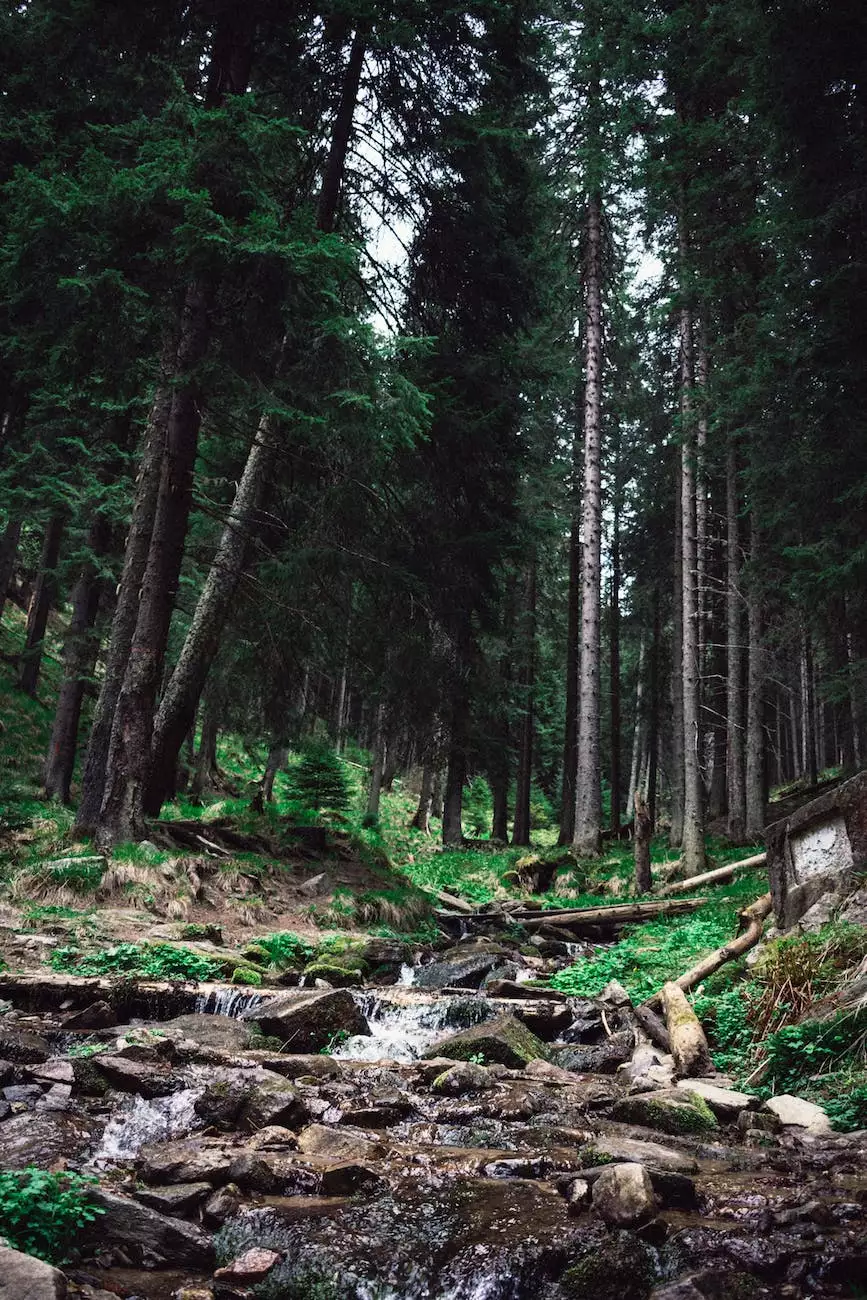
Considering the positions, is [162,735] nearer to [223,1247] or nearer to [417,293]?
[223,1247]

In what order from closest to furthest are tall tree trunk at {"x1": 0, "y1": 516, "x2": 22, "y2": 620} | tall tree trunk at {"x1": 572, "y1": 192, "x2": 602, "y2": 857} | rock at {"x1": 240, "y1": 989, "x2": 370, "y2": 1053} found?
rock at {"x1": 240, "y1": 989, "x2": 370, "y2": 1053} → tall tree trunk at {"x1": 572, "y1": 192, "x2": 602, "y2": 857} → tall tree trunk at {"x1": 0, "y1": 516, "x2": 22, "y2": 620}

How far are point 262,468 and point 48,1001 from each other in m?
8.63

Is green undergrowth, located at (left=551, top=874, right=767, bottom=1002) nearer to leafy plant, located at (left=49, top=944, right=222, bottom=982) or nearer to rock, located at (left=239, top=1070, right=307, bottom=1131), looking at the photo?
leafy plant, located at (left=49, top=944, right=222, bottom=982)

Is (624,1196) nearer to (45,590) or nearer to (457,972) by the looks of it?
(457,972)

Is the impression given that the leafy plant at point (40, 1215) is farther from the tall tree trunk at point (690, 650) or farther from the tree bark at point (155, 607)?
the tall tree trunk at point (690, 650)

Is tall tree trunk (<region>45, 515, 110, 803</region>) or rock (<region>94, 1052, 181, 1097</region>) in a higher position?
tall tree trunk (<region>45, 515, 110, 803</region>)

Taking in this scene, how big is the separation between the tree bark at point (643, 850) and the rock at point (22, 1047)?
1007 cm

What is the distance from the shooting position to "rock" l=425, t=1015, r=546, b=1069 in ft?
21.2

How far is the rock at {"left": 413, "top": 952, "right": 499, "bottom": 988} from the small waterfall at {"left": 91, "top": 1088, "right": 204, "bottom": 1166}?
14.3 feet

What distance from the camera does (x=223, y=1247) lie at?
3.48 metres

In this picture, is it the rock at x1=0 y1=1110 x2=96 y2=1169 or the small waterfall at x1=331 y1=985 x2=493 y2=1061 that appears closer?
the rock at x1=0 y1=1110 x2=96 y2=1169

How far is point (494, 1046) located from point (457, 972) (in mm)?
2970

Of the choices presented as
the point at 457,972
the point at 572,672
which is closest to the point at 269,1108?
the point at 457,972

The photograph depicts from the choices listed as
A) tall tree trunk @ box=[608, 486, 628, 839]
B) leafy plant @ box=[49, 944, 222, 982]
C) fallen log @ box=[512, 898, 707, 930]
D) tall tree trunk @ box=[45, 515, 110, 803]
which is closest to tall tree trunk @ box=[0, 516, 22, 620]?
tall tree trunk @ box=[45, 515, 110, 803]
